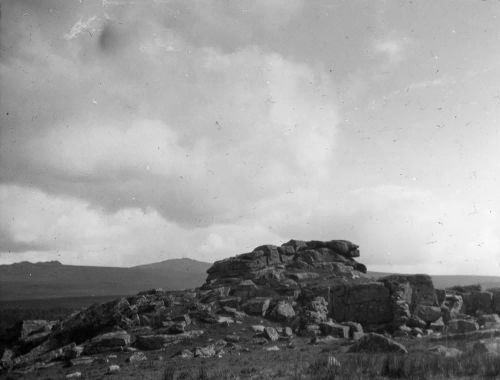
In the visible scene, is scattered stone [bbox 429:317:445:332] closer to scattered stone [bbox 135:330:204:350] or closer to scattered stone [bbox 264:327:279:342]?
scattered stone [bbox 264:327:279:342]

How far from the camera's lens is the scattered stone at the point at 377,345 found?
853 inches

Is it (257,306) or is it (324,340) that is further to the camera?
(257,306)

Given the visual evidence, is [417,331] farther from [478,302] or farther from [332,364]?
[332,364]

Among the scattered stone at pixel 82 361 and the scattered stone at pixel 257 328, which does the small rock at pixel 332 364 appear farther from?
the scattered stone at pixel 82 361

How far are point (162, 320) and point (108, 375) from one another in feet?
47.7

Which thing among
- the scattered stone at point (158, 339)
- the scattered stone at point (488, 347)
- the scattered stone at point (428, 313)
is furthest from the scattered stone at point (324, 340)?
the scattered stone at point (428, 313)

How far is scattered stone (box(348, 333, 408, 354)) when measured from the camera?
21.7 meters

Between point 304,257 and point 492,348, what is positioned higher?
point 304,257

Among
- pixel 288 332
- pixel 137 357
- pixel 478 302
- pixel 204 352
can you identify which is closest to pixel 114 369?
pixel 137 357

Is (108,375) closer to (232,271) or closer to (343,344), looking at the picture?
(343,344)

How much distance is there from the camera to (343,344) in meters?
27.9

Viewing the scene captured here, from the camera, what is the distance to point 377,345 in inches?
875

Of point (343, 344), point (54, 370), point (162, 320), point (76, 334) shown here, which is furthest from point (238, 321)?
point (76, 334)

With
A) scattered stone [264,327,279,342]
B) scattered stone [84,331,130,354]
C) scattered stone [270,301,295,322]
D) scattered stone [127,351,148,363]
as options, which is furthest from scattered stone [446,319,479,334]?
scattered stone [84,331,130,354]
